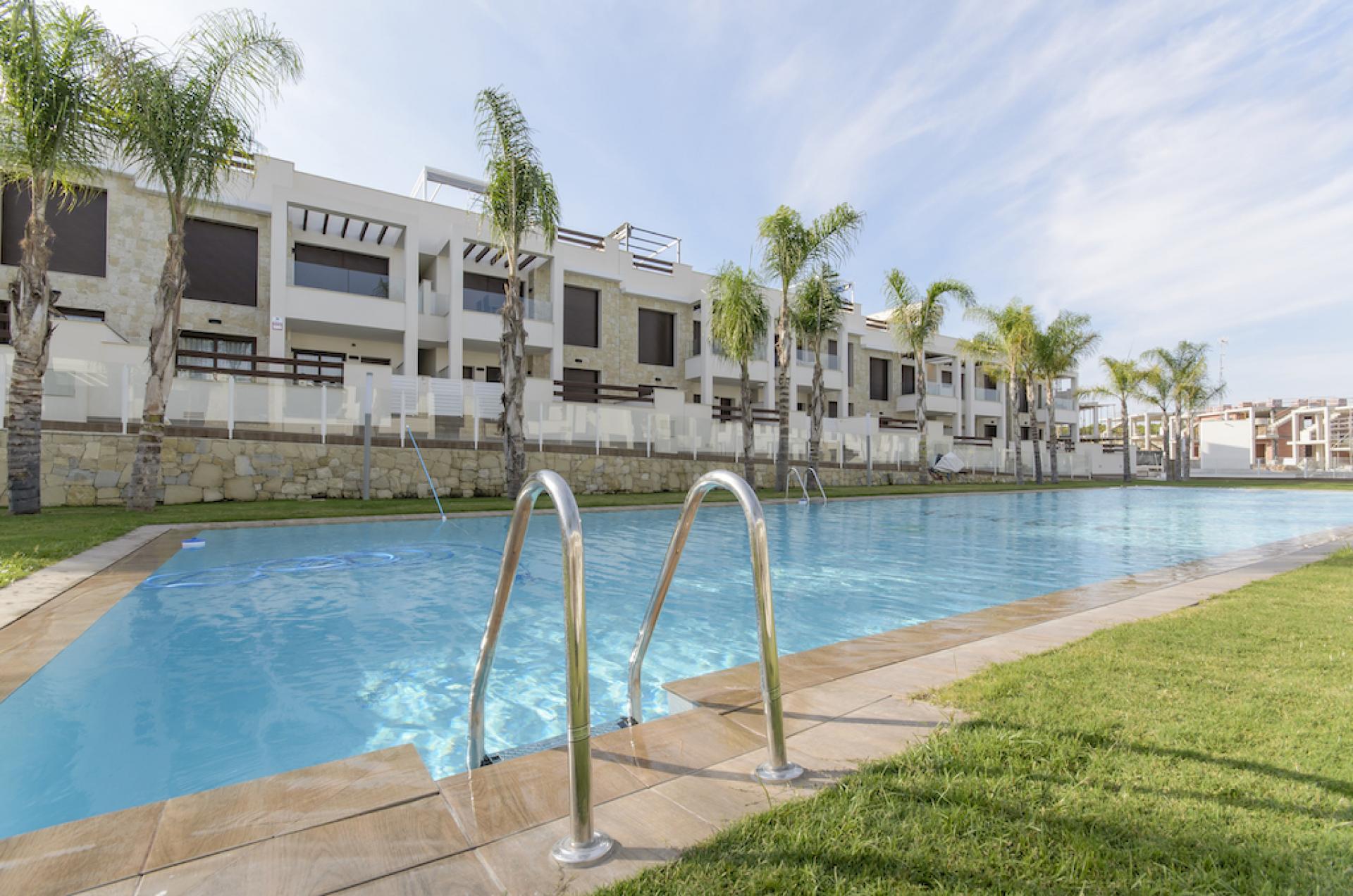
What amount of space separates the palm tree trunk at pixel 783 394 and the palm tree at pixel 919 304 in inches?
272

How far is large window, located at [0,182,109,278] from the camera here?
16297 millimetres

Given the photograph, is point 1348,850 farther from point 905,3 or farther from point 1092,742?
point 905,3

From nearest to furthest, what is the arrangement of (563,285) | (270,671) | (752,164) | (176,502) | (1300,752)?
(1300,752) < (270,671) < (176,502) < (752,164) < (563,285)

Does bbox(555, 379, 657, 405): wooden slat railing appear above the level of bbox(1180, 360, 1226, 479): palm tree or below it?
below

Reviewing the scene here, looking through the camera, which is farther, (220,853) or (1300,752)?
(1300,752)

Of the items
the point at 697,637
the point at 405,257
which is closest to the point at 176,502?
the point at 405,257

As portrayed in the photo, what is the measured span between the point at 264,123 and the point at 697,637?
11705 millimetres

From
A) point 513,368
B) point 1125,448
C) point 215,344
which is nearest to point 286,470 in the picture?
point 513,368

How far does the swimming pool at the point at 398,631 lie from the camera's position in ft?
10.1

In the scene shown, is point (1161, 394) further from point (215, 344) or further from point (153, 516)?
point (153, 516)

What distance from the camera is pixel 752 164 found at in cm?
2094

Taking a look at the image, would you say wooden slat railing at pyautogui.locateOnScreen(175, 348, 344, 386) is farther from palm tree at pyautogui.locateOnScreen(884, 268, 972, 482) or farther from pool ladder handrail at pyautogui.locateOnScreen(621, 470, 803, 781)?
palm tree at pyautogui.locateOnScreen(884, 268, 972, 482)

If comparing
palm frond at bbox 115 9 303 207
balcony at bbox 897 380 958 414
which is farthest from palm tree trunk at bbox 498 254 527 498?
balcony at bbox 897 380 958 414

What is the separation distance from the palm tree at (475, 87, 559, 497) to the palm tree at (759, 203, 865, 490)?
734 cm
